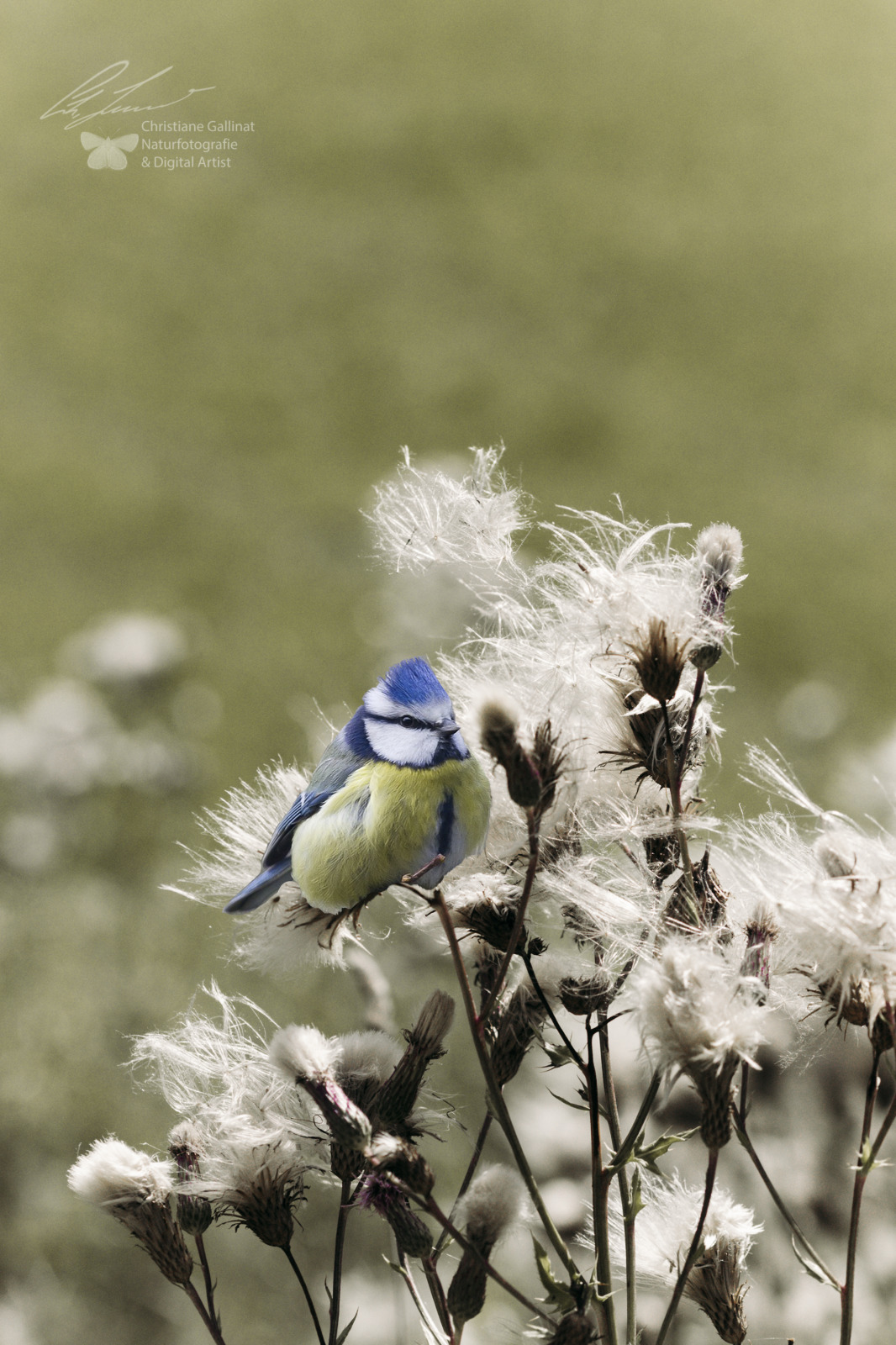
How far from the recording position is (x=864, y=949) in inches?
13.0

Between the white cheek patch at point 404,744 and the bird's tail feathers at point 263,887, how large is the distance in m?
0.06

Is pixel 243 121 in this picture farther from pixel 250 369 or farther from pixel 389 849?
pixel 389 849

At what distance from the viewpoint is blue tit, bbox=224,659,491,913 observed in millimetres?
336

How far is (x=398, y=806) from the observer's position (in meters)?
0.34

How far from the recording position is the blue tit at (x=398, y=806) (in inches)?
13.2

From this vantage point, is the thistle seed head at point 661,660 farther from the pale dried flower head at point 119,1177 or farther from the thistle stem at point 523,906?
the pale dried flower head at point 119,1177

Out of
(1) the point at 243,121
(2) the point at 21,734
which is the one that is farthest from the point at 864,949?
(1) the point at 243,121

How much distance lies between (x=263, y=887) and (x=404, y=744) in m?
0.08

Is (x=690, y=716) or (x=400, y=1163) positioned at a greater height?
(x=690, y=716)

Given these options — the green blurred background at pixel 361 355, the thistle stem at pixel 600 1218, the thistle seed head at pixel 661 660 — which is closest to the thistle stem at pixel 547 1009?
the thistle stem at pixel 600 1218

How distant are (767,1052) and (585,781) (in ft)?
1.15

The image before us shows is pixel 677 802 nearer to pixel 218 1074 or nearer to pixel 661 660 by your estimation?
pixel 661 660

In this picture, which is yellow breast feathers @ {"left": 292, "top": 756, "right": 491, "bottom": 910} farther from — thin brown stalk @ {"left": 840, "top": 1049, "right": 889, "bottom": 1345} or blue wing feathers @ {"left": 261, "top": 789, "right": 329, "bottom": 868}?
thin brown stalk @ {"left": 840, "top": 1049, "right": 889, "bottom": 1345}

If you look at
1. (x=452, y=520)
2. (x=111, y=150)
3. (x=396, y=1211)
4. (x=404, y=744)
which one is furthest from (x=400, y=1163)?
(x=111, y=150)
